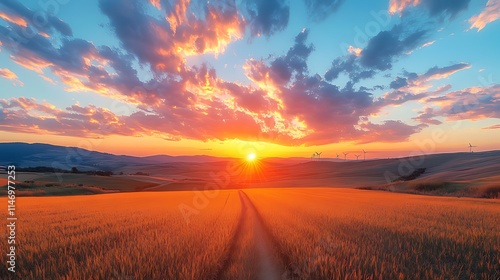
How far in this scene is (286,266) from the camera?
6.32 m

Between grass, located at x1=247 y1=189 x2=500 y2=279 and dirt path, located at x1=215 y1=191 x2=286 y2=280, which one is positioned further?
Result: dirt path, located at x1=215 y1=191 x2=286 y2=280

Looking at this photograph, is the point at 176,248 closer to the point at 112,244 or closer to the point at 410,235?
the point at 112,244

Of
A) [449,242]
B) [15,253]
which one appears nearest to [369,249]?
[449,242]

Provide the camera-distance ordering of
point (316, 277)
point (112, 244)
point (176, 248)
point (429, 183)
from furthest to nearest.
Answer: point (429, 183), point (112, 244), point (176, 248), point (316, 277)

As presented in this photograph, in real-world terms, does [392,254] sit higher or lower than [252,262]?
higher

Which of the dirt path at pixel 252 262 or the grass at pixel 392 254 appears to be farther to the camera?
the dirt path at pixel 252 262

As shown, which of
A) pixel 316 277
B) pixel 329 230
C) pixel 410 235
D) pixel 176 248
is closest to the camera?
pixel 316 277

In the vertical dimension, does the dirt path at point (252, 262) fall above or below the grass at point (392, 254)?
below

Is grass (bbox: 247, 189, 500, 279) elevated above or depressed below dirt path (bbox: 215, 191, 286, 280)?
above

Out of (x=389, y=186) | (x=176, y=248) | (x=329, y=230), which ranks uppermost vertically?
(x=176, y=248)

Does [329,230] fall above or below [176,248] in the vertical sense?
below

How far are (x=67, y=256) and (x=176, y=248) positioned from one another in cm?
243

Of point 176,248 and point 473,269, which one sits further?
point 176,248

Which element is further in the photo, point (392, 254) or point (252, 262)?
point (252, 262)
